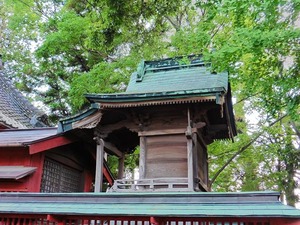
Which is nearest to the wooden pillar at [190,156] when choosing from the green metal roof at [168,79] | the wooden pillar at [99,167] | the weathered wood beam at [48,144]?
the green metal roof at [168,79]

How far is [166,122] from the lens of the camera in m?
9.94

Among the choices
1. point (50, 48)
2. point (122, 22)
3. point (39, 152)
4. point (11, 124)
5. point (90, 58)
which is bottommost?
point (39, 152)

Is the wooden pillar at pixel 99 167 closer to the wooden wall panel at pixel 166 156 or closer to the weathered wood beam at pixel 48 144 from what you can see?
the weathered wood beam at pixel 48 144

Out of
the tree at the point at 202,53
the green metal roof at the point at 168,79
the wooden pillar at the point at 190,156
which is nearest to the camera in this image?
the tree at the point at 202,53

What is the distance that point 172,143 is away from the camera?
32.3ft

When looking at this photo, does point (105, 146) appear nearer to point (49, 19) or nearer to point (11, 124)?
point (11, 124)

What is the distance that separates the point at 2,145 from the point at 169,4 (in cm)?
666

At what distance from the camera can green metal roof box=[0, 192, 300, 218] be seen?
5.14m

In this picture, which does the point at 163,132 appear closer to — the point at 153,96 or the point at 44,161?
the point at 153,96

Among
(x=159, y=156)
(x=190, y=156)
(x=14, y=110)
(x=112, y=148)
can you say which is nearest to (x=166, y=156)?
(x=159, y=156)

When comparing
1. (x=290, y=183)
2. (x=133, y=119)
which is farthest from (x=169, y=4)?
(x=290, y=183)

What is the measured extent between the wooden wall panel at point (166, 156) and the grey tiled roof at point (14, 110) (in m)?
7.39

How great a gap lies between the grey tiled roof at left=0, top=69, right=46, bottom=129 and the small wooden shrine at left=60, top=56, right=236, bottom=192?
5.73m

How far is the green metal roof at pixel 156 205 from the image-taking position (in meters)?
5.14
